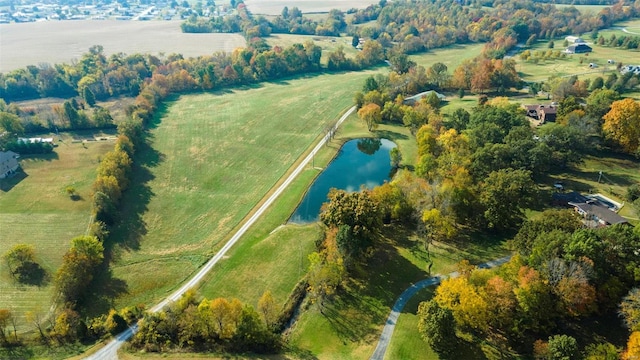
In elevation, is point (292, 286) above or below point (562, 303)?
below

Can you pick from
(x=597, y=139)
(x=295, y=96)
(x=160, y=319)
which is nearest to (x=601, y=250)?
(x=597, y=139)

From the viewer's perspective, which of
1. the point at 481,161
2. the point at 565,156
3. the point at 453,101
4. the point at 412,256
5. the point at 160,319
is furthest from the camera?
the point at 453,101

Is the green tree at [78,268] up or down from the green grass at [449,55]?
down

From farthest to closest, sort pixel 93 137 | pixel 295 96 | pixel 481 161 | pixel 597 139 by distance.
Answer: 1. pixel 295 96
2. pixel 93 137
3. pixel 597 139
4. pixel 481 161

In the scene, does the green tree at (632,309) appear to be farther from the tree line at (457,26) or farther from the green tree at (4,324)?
the tree line at (457,26)

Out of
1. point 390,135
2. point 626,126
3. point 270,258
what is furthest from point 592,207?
point 270,258

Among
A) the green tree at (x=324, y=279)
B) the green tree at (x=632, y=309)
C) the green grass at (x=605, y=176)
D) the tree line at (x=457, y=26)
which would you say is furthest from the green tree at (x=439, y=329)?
the tree line at (x=457, y=26)

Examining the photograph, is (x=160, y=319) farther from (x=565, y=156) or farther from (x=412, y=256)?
(x=565, y=156)

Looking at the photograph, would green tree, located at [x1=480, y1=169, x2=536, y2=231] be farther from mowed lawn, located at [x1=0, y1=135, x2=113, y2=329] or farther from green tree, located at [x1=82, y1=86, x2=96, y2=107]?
green tree, located at [x1=82, y1=86, x2=96, y2=107]
